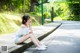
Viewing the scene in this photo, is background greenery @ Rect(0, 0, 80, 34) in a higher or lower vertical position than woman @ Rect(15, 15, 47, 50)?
lower

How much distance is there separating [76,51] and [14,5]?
23.6m

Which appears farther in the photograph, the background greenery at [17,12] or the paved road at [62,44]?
the background greenery at [17,12]

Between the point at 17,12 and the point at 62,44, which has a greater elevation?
the point at 62,44

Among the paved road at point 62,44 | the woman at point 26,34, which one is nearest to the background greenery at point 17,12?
the paved road at point 62,44

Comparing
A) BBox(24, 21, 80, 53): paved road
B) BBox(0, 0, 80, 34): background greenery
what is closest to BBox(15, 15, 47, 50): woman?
BBox(24, 21, 80, 53): paved road

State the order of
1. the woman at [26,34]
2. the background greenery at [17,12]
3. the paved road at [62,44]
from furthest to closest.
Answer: the background greenery at [17,12], the paved road at [62,44], the woman at [26,34]

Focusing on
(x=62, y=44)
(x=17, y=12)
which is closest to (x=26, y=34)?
(x=62, y=44)

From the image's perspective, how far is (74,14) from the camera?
84375mm

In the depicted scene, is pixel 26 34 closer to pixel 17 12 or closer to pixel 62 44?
pixel 62 44

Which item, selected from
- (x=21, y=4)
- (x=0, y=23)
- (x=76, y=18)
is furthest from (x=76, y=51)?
(x=76, y=18)

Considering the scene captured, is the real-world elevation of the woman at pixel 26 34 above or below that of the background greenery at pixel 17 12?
above

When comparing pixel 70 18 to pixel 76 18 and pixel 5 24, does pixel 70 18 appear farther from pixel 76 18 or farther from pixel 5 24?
pixel 5 24

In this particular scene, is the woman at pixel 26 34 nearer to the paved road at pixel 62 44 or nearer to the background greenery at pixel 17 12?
the paved road at pixel 62 44

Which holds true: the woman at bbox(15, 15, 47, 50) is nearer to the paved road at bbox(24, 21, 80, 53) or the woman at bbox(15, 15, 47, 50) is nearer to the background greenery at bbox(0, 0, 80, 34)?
the paved road at bbox(24, 21, 80, 53)
